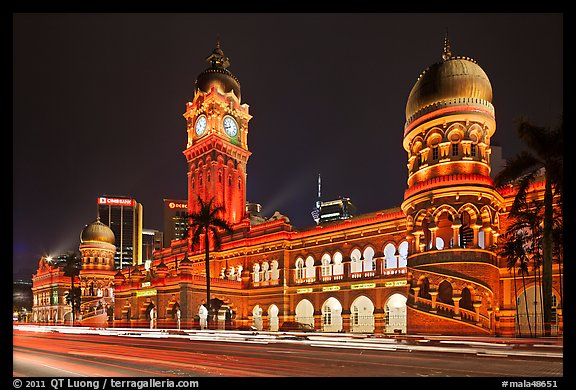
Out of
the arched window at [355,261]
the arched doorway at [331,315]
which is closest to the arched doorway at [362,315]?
the arched doorway at [331,315]

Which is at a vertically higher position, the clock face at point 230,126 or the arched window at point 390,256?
the clock face at point 230,126

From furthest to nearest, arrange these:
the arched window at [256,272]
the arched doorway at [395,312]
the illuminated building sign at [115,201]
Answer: the illuminated building sign at [115,201], the arched window at [256,272], the arched doorway at [395,312]

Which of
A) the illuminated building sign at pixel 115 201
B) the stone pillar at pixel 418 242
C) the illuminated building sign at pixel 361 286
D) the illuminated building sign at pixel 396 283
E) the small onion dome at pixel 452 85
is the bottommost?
the illuminated building sign at pixel 361 286

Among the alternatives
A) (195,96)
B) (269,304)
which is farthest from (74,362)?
(195,96)

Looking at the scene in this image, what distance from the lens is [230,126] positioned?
206 feet

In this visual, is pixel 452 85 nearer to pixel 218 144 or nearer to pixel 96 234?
pixel 218 144

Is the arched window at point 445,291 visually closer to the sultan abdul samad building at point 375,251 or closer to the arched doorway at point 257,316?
the sultan abdul samad building at point 375,251

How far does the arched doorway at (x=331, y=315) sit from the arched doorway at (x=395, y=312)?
567 cm

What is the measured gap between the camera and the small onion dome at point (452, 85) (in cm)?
3189

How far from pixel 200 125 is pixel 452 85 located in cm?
3719

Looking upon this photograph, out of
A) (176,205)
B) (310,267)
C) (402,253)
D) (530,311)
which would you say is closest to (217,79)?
(310,267)
